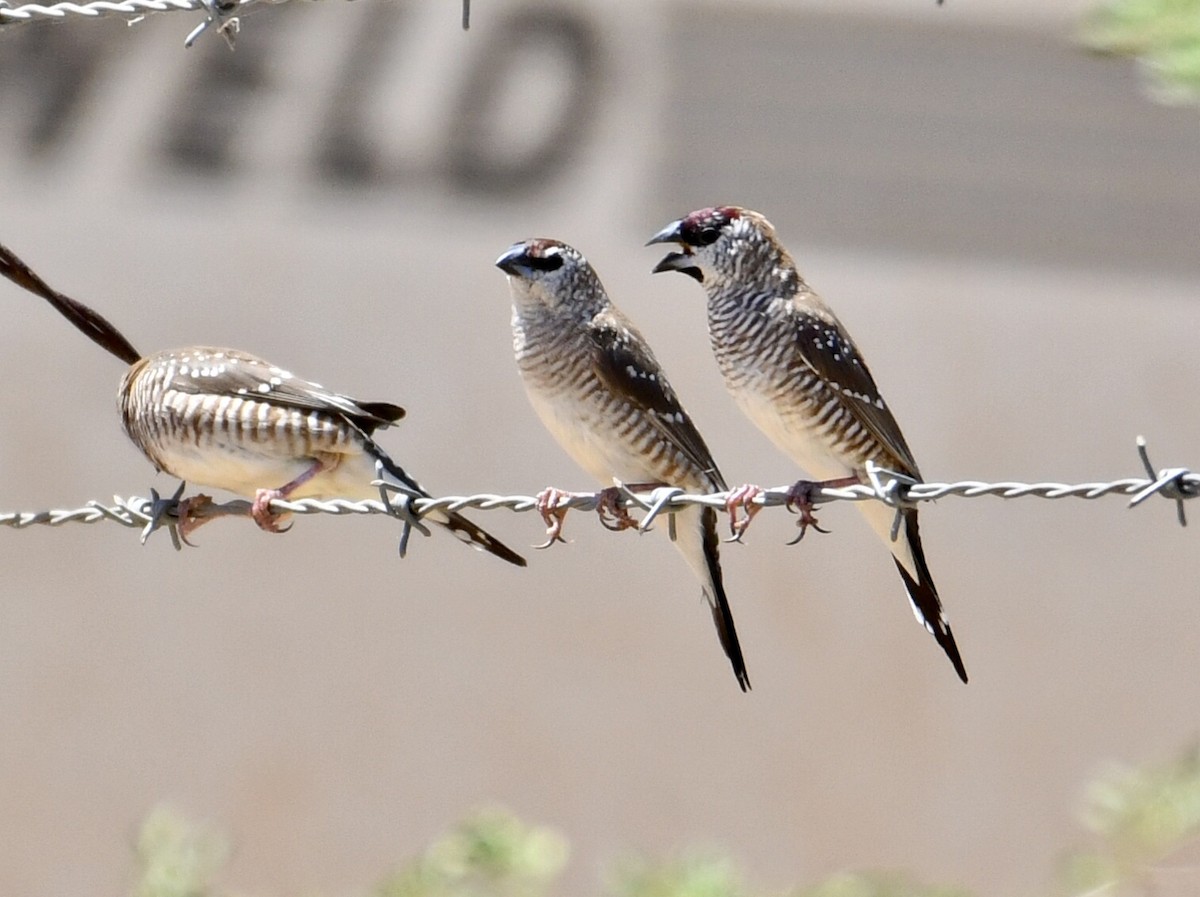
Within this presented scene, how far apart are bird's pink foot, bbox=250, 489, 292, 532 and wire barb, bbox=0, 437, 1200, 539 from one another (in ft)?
0.07

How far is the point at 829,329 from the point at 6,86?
351cm

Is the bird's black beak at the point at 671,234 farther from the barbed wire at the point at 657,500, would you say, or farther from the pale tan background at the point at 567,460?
the pale tan background at the point at 567,460

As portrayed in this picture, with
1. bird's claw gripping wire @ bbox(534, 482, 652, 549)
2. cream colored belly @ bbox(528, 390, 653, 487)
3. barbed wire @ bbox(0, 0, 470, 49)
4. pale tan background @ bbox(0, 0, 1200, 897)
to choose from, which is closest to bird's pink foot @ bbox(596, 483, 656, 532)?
bird's claw gripping wire @ bbox(534, 482, 652, 549)

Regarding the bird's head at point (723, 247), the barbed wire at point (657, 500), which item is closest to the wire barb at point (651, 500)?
the barbed wire at point (657, 500)

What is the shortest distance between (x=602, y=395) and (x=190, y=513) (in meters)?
0.97

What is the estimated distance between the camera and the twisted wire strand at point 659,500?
308 centimetres

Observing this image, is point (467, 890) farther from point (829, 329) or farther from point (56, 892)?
point (56, 892)

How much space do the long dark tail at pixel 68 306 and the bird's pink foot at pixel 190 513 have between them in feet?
1.19

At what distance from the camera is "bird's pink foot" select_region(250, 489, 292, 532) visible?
13.5 ft

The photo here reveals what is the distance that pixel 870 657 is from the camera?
269 inches

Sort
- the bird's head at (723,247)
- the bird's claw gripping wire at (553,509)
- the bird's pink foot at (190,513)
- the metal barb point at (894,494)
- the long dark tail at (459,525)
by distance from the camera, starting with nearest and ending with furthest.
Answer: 1. the metal barb point at (894,494)
2. the bird's claw gripping wire at (553,509)
3. the long dark tail at (459,525)
4. the bird's pink foot at (190,513)
5. the bird's head at (723,247)

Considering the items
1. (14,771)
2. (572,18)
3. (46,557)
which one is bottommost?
(14,771)

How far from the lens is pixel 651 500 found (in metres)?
3.72

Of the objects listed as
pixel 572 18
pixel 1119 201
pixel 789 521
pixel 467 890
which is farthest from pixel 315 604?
pixel 1119 201
